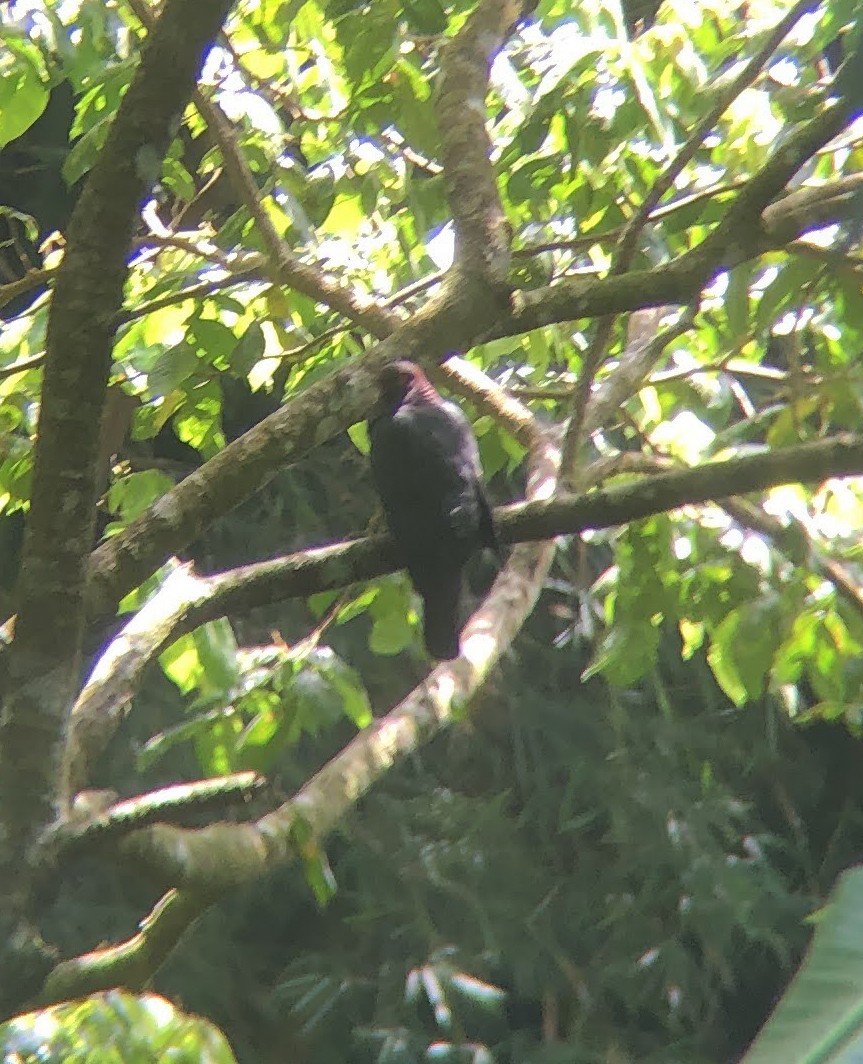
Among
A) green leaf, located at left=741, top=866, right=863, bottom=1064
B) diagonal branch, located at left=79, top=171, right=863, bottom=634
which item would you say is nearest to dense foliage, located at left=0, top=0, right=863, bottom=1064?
diagonal branch, located at left=79, top=171, right=863, bottom=634

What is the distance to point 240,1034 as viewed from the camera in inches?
110

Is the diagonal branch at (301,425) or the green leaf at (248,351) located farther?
the green leaf at (248,351)

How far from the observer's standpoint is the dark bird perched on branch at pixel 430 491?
1.69 meters

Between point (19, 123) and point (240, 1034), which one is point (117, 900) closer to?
point (240, 1034)

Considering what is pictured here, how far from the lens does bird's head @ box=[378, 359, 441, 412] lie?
1714mm

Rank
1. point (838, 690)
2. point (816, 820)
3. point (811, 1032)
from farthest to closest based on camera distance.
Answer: point (816, 820) → point (838, 690) → point (811, 1032)

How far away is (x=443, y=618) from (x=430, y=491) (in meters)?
0.20

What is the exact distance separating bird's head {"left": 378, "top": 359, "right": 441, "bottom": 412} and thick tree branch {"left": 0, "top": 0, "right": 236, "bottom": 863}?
58cm

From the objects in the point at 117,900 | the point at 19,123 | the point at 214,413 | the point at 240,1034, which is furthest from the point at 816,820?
the point at 19,123

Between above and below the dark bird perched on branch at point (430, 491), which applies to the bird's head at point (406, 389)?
above

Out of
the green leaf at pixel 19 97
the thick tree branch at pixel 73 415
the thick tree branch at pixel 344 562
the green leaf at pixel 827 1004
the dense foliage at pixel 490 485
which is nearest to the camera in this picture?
the green leaf at pixel 827 1004

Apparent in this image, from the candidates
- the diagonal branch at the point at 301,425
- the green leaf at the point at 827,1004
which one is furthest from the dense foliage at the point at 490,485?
the green leaf at the point at 827,1004

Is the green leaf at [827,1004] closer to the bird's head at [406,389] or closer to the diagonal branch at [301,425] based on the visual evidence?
the diagonal branch at [301,425]

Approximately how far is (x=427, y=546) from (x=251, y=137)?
70 centimetres
